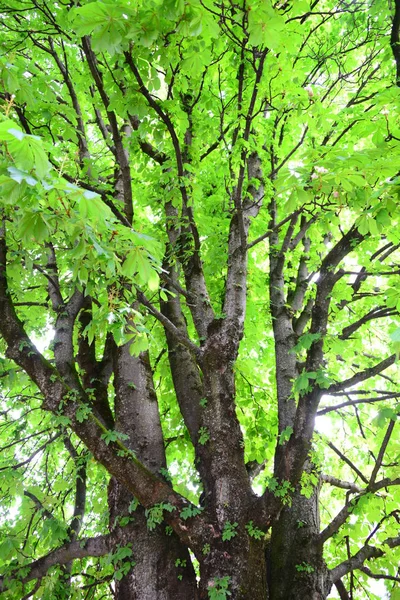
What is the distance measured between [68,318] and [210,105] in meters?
2.13

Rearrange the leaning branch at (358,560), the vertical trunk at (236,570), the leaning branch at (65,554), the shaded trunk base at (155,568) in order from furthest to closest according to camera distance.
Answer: the leaning branch at (65,554) < the leaning branch at (358,560) < the shaded trunk base at (155,568) < the vertical trunk at (236,570)

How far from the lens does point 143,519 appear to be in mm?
2969

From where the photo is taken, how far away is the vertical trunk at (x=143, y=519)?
2760 mm

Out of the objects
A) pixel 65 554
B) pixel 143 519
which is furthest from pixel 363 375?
pixel 65 554

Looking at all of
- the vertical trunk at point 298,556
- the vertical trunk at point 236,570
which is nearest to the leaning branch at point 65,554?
the vertical trunk at point 236,570

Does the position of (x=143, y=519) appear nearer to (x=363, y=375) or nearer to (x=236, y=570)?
(x=236, y=570)

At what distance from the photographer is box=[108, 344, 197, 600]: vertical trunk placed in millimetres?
2760

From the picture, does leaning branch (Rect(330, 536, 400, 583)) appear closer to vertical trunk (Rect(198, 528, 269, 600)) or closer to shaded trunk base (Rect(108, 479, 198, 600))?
vertical trunk (Rect(198, 528, 269, 600))

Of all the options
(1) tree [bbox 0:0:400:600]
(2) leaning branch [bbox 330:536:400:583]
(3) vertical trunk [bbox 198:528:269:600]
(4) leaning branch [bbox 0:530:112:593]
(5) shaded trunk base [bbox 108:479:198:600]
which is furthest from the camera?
(4) leaning branch [bbox 0:530:112:593]

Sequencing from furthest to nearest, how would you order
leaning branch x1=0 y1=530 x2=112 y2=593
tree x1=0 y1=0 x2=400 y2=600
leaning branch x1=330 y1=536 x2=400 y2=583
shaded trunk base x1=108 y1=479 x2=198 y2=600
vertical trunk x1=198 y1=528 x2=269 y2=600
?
leaning branch x1=0 y1=530 x2=112 y2=593
leaning branch x1=330 y1=536 x2=400 y2=583
shaded trunk base x1=108 y1=479 x2=198 y2=600
vertical trunk x1=198 y1=528 x2=269 y2=600
tree x1=0 y1=0 x2=400 y2=600

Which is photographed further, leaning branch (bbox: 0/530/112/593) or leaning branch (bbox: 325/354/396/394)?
leaning branch (bbox: 0/530/112/593)

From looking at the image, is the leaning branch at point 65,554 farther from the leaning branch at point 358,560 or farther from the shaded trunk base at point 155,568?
the leaning branch at point 358,560

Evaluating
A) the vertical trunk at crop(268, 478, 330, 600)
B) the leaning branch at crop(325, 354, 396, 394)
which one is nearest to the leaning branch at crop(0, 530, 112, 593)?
the vertical trunk at crop(268, 478, 330, 600)

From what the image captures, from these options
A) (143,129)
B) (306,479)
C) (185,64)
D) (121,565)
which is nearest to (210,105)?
(143,129)
